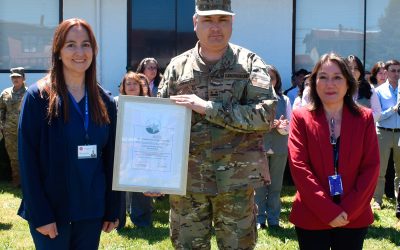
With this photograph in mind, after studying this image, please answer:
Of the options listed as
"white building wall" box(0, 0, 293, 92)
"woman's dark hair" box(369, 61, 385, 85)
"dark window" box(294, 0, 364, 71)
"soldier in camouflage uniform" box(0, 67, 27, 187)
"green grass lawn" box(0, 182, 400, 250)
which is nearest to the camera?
"green grass lawn" box(0, 182, 400, 250)

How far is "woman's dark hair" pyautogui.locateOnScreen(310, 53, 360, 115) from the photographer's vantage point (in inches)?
147

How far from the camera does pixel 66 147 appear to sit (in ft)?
10.0

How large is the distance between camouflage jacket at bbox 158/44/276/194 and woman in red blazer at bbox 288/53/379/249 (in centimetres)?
36

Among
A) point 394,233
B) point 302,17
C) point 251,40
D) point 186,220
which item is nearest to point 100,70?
point 251,40

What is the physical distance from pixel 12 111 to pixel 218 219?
6.98 metres

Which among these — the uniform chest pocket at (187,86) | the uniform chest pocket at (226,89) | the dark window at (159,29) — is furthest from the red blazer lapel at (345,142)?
the dark window at (159,29)

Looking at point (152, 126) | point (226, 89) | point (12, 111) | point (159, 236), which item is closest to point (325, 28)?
point (12, 111)

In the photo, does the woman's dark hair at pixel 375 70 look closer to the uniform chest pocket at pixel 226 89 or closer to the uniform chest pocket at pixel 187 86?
the uniform chest pocket at pixel 226 89

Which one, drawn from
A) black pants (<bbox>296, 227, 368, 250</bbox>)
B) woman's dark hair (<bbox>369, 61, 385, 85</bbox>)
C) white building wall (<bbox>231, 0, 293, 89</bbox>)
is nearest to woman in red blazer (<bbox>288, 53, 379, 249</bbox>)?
black pants (<bbox>296, 227, 368, 250</bbox>)

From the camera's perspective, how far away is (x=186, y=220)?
3592 mm

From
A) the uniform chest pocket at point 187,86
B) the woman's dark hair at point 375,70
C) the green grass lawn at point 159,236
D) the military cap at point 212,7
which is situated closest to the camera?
the military cap at point 212,7

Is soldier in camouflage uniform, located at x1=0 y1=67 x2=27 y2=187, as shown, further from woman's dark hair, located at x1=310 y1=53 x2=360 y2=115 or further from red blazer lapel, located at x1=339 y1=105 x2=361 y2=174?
red blazer lapel, located at x1=339 y1=105 x2=361 y2=174

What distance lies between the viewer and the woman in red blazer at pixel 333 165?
3.57 meters

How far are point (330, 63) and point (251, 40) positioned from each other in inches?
291
